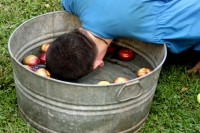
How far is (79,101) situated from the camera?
99.3 inches

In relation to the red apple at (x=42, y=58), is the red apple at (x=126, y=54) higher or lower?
lower

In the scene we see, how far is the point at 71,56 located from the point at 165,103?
0.98m

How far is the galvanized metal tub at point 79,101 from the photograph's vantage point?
97.8 inches

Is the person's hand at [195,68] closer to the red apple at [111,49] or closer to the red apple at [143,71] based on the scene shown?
the red apple at [143,71]

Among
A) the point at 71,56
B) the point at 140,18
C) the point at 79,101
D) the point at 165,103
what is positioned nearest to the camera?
the point at 79,101

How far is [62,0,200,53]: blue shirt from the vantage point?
287 cm

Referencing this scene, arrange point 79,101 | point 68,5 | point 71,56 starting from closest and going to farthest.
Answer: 1. point 79,101
2. point 71,56
3. point 68,5

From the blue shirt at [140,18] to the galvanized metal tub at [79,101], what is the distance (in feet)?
0.52

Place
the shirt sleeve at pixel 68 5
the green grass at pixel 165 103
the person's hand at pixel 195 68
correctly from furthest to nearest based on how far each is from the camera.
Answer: the person's hand at pixel 195 68 → the shirt sleeve at pixel 68 5 → the green grass at pixel 165 103

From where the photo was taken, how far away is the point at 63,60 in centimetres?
276

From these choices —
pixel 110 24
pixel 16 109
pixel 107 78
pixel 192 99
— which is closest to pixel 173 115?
pixel 192 99

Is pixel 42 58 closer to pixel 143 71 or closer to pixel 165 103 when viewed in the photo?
pixel 143 71

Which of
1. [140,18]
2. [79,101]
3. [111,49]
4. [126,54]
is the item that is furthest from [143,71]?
[79,101]

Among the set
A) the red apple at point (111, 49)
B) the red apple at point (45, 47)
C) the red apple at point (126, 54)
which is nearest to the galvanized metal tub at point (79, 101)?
the red apple at point (45, 47)
